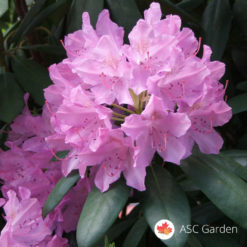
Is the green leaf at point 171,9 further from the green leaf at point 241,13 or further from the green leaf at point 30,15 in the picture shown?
the green leaf at point 30,15

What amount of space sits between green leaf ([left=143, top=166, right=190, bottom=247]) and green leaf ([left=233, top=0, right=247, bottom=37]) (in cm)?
56

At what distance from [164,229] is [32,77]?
0.66 meters

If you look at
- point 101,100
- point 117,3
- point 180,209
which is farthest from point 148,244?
point 117,3

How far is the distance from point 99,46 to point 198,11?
65 centimetres

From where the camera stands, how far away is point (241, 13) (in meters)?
1.23

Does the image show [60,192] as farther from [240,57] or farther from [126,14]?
[240,57]

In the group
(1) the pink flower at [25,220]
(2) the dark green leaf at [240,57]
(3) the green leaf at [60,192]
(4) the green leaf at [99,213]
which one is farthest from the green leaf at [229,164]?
(2) the dark green leaf at [240,57]

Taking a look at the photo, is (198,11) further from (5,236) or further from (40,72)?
(5,236)

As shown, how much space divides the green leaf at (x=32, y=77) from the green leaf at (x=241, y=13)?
1.98 feet

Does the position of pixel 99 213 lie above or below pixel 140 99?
below

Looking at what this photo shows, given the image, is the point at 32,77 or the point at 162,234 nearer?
the point at 162,234

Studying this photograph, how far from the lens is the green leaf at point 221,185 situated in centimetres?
81

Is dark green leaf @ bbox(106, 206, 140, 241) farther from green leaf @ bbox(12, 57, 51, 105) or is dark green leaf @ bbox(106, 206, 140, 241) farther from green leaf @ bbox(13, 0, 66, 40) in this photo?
green leaf @ bbox(13, 0, 66, 40)

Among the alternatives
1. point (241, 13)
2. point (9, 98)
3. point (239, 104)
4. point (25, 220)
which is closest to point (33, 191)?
point (25, 220)
